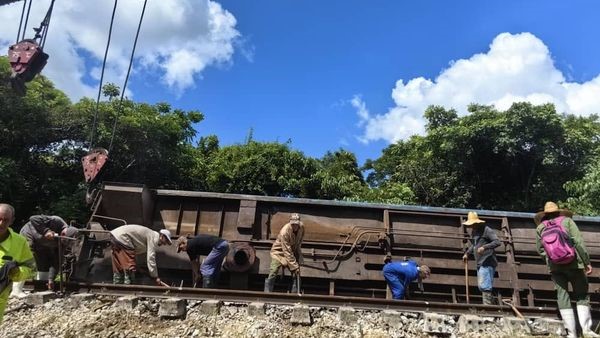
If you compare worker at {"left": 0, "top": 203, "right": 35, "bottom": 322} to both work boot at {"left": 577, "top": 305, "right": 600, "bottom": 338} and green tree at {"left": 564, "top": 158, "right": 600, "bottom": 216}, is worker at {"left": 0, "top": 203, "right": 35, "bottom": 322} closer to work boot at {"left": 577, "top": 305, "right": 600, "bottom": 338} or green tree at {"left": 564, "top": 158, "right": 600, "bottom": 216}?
work boot at {"left": 577, "top": 305, "right": 600, "bottom": 338}

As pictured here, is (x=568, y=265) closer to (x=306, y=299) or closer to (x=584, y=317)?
(x=584, y=317)

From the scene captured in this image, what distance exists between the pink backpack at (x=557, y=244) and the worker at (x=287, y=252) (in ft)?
11.2

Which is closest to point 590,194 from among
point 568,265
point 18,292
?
point 568,265

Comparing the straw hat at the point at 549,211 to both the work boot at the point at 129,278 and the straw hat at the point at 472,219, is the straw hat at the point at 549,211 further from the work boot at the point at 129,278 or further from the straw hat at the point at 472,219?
the work boot at the point at 129,278

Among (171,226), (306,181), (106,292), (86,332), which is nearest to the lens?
(86,332)

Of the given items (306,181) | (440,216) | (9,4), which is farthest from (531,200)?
(9,4)

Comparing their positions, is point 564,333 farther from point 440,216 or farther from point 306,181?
point 306,181

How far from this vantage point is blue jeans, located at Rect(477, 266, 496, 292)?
666 cm

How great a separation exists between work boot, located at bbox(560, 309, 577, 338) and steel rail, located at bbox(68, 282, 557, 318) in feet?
1.87

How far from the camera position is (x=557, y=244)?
5254 millimetres

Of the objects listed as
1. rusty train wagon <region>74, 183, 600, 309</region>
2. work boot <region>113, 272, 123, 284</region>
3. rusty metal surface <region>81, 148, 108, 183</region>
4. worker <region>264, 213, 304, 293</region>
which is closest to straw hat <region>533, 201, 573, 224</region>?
rusty train wagon <region>74, 183, 600, 309</region>

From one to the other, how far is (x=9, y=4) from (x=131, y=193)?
5.26 meters

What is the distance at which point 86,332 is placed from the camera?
5113 millimetres

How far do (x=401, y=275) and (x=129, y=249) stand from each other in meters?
4.26
